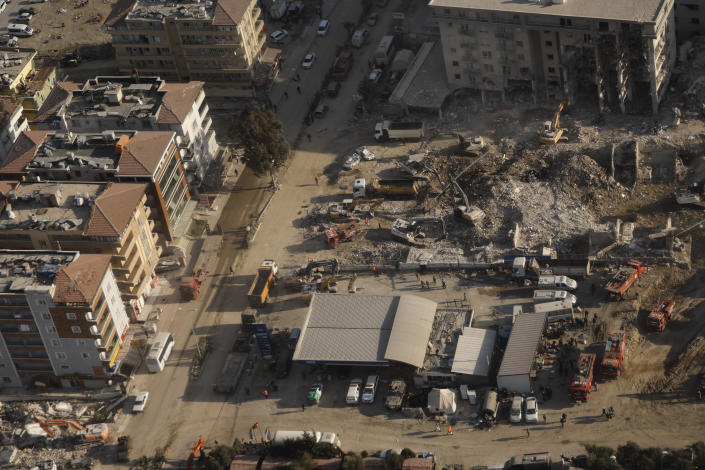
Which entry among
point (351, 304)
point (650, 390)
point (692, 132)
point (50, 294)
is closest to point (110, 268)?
point (50, 294)

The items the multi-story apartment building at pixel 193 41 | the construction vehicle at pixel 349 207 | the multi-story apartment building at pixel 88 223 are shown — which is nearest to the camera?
the multi-story apartment building at pixel 88 223

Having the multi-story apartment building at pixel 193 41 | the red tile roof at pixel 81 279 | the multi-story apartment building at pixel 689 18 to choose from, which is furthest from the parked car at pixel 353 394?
the multi-story apartment building at pixel 689 18

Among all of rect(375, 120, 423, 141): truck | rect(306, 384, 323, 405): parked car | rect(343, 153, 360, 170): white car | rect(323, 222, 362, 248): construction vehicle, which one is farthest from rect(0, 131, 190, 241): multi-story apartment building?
rect(306, 384, 323, 405): parked car

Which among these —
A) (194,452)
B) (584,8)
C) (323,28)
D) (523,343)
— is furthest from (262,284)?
(323,28)

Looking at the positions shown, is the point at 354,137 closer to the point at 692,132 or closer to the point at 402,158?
the point at 402,158

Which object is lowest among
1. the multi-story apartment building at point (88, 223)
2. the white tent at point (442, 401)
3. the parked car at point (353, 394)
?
the white tent at point (442, 401)

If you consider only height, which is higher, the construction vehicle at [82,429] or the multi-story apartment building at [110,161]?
the multi-story apartment building at [110,161]

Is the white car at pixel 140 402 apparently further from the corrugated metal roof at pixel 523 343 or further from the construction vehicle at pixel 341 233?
the corrugated metal roof at pixel 523 343
